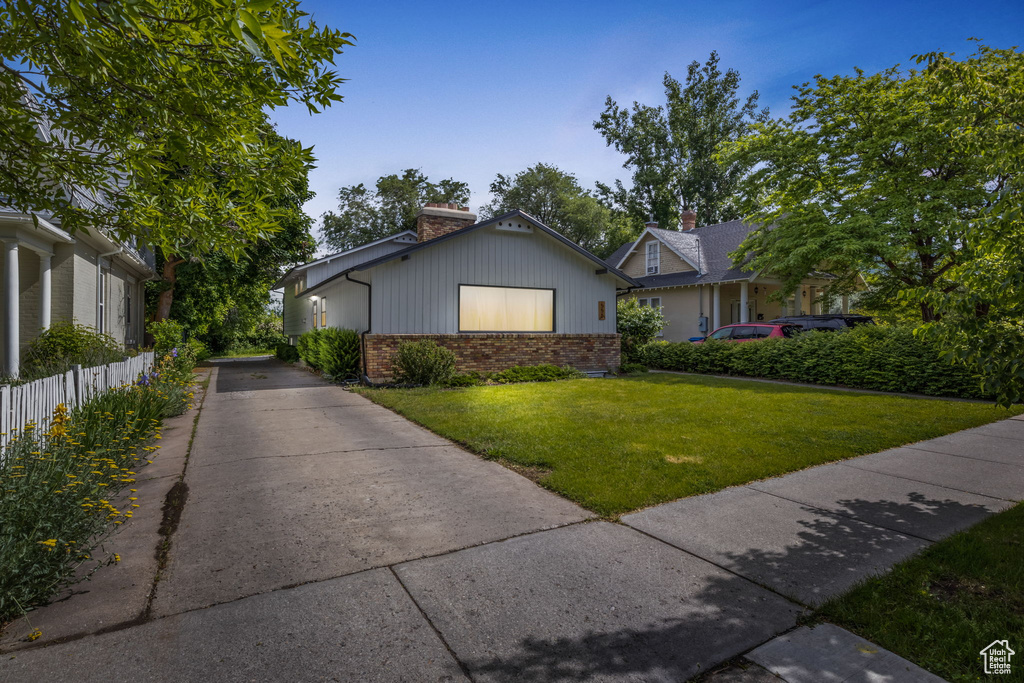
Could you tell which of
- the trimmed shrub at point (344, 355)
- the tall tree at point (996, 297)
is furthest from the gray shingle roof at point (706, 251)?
the tall tree at point (996, 297)

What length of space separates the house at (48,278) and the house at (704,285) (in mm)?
18356

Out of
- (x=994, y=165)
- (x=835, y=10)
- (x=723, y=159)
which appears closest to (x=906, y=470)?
(x=994, y=165)

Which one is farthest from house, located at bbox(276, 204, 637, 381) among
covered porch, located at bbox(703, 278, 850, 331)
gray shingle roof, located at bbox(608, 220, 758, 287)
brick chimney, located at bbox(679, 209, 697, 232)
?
brick chimney, located at bbox(679, 209, 697, 232)

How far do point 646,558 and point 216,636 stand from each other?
2532 millimetres

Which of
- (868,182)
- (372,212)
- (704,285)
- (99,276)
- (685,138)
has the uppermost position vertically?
(685,138)

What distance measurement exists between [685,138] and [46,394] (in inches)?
1676

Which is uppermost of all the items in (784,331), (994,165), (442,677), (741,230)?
(741,230)

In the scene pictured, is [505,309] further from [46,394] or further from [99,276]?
[46,394]

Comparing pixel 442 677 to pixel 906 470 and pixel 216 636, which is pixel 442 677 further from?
pixel 906 470

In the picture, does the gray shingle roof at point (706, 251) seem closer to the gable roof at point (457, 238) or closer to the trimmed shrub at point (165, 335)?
the gable roof at point (457, 238)

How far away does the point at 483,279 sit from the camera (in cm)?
1431

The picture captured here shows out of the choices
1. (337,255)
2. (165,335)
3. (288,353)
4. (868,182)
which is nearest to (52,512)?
(165,335)

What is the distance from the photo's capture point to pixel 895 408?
911cm
